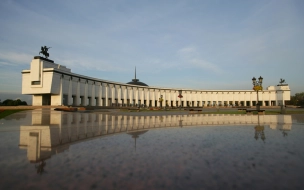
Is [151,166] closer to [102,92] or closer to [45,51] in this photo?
[45,51]

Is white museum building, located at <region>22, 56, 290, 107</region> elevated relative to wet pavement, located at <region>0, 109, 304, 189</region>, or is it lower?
elevated

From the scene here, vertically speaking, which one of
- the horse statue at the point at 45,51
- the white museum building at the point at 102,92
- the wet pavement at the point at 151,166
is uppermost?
the horse statue at the point at 45,51

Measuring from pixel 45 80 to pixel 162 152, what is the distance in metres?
57.3

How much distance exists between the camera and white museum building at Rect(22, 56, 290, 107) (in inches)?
2125

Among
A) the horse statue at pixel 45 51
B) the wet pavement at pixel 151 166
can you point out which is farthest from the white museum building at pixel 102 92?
the wet pavement at pixel 151 166

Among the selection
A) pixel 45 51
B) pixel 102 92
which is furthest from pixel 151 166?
pixel 102 92

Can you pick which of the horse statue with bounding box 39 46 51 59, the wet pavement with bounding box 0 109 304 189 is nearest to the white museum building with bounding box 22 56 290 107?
the horse statue with bounding box 39 46 51 59

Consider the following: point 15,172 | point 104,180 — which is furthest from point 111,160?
point 15,172

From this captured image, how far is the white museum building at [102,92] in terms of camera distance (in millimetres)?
53969

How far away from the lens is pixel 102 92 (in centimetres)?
7256

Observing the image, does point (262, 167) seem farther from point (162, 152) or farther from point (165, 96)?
point (165, 96)

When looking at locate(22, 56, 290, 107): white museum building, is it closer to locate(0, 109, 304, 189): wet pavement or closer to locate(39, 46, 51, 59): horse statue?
locate(39, 46, 51, 59): horse statue

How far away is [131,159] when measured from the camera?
13.6 feet

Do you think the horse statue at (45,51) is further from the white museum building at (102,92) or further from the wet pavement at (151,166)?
the wet pavement at (151,166)
